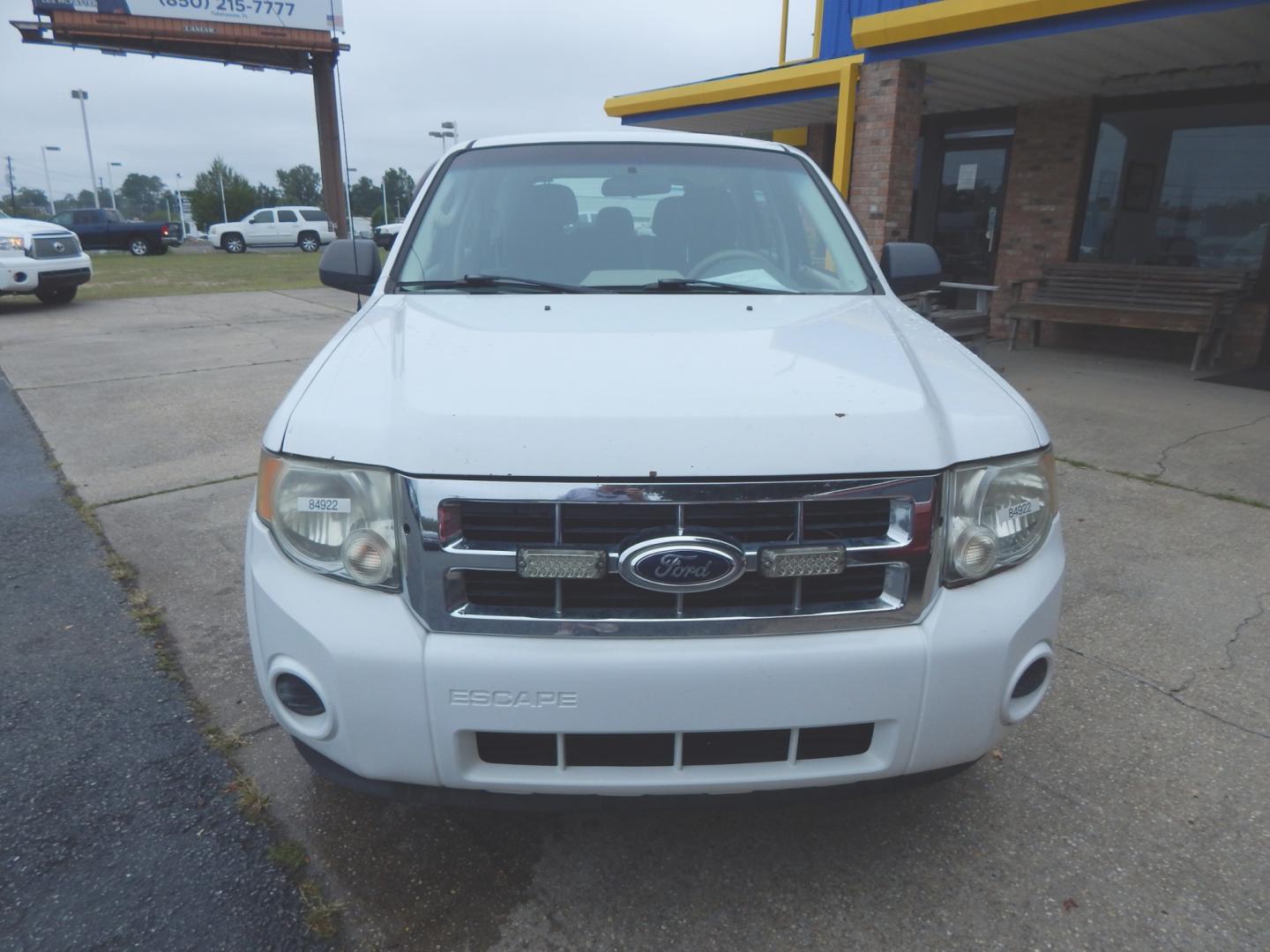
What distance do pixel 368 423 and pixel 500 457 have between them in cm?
31

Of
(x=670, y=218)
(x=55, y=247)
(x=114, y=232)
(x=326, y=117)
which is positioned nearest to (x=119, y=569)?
(x=670, y=218)

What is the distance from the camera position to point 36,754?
2506mm

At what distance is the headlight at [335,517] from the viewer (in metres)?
1.74

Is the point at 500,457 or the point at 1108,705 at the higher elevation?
the point at 500,457

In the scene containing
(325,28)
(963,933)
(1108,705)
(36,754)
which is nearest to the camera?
(963,933)

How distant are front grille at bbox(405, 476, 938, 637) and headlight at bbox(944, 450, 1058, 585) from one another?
0.27 ft

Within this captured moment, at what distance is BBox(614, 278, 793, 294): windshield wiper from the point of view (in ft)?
8.86

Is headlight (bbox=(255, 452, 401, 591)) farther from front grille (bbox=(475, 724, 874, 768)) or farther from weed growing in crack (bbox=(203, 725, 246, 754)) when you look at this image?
weed growing in crack (bbox=(203, 725, 246, 754))

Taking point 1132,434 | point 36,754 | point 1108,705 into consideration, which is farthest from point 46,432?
point 1132,434

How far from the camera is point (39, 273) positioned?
12.1 metres

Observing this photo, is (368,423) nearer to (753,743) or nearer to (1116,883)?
(753,743)

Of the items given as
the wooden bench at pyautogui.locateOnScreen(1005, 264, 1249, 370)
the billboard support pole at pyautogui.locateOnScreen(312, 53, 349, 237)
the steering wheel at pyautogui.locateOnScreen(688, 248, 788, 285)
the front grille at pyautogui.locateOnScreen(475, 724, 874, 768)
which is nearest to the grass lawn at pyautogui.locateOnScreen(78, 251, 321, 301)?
the billboard support pole at pyautogui.locateOnScreen(312, 53, 349, 237)

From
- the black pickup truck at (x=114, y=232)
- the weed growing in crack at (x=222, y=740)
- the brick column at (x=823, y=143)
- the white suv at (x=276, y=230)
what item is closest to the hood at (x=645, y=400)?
the weed growing in crack at (x=222, y=740)

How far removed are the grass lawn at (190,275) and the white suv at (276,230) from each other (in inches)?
173
